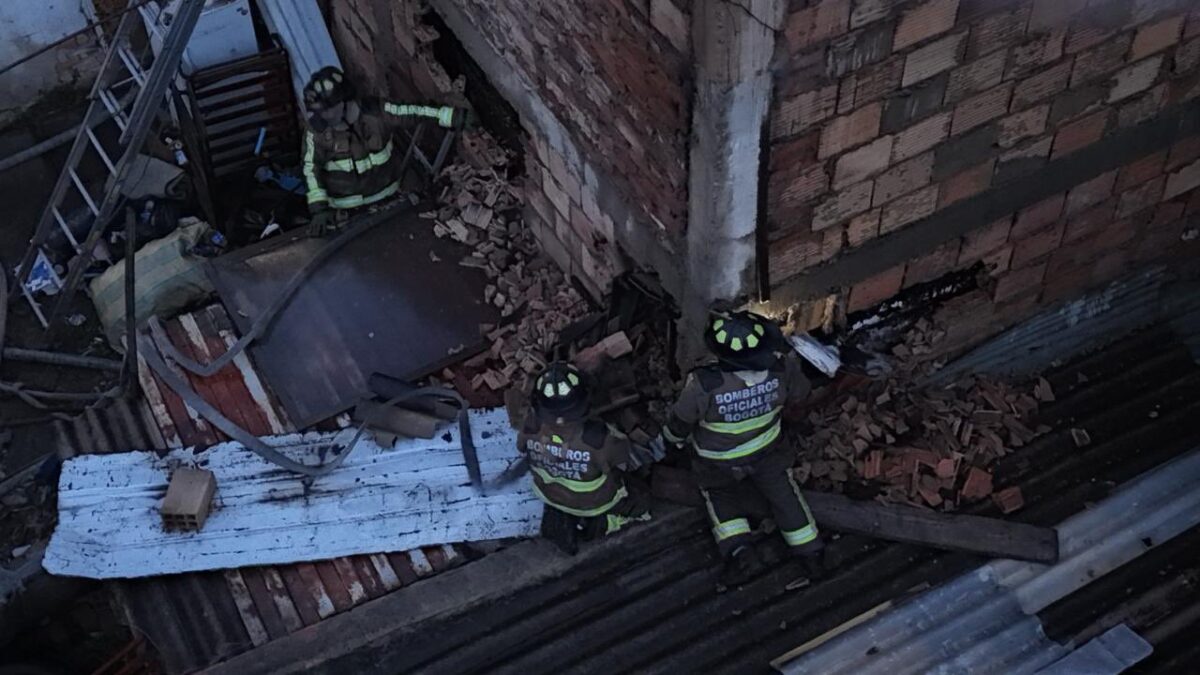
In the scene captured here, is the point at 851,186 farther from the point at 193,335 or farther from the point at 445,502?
the point at 193,335

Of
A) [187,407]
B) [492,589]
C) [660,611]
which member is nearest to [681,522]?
[660,611]

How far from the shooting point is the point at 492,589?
6.56m

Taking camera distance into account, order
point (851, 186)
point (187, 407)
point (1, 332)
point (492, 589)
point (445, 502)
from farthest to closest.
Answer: point (1, 332), point (187, 407), point (445, 502), point (492, 589), point (851, 186)

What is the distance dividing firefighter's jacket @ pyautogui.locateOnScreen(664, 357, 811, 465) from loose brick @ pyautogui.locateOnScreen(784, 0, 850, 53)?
174cm

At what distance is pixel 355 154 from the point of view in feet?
28.7

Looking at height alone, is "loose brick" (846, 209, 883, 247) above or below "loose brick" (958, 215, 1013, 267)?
above

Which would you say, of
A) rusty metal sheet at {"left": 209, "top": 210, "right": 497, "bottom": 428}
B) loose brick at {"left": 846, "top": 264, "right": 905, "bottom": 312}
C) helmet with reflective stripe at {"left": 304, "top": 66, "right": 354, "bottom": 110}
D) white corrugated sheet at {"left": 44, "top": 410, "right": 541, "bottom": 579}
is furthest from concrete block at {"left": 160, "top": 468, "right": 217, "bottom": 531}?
loose brick at {"left": 846, "top": 264, "right": 905, "bottom": 312}

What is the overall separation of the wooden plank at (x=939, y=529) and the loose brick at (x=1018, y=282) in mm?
1422

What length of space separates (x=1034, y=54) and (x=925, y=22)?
812mm

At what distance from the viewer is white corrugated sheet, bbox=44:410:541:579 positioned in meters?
6.89

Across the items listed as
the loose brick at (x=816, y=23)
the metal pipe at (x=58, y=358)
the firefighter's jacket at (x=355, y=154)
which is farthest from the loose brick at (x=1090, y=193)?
the metal pipe at (x=58, y=358)

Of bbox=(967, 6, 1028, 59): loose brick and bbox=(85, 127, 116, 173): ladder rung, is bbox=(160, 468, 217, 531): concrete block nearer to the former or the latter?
bbox=(85, 127, 116, 173): ladder rung

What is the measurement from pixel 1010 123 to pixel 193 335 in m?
5.23

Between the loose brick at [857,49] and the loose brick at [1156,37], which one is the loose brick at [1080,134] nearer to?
the loose brick at [1156,37]
